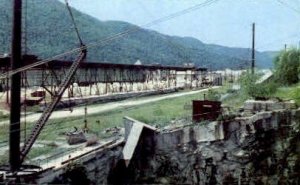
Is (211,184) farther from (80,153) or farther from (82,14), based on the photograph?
(82,14)

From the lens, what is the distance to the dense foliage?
3244 centimetres

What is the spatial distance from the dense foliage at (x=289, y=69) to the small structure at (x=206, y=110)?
13415 mm

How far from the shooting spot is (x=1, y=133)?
72.2 feet

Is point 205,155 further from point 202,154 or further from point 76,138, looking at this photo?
point 76,138

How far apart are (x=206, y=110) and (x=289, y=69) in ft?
49.8

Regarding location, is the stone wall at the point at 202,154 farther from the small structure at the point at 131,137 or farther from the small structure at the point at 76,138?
the small structure at the point at 76,138

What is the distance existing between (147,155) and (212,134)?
2380mm

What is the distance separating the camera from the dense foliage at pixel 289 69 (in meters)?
32.4

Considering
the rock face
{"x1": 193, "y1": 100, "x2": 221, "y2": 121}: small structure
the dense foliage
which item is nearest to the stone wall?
the rock face

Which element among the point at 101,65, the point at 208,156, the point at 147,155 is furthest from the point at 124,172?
the point at 101,65

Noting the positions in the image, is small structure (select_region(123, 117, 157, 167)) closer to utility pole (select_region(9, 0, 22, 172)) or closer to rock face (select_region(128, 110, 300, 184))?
rock face (select_region(128, 110, 300, 184))

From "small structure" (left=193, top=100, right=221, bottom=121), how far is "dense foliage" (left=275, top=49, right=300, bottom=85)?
528 inches

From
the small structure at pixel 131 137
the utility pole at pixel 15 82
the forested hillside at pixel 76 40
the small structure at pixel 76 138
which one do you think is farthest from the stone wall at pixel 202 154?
the forested hillside at pixel 76 40

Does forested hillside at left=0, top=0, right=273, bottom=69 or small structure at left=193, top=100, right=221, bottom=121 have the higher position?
forested hillside at left=0, top=0, right=273, bottom=69
